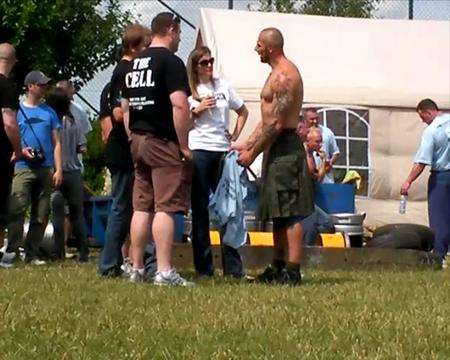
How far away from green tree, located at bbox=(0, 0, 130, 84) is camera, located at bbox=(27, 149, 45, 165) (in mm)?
9183

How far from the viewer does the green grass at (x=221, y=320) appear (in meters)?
5.50

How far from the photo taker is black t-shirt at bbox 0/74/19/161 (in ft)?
32.9

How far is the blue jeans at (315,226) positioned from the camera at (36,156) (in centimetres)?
244

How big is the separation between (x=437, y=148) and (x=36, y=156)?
149 inches

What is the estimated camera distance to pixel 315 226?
11.8 meters

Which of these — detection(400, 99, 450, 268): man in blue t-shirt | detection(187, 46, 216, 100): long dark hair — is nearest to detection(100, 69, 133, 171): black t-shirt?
detection(187, 46, 216, 100): long dark hair

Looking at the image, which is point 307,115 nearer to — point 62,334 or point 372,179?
point 372,179

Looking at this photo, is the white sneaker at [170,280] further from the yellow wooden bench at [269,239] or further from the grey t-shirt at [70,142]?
the grey t-shirt at [70,142]

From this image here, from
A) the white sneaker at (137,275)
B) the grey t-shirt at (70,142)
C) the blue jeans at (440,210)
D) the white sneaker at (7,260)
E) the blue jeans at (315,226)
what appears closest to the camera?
the white sneaker at (137,275)

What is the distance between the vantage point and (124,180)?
916cm

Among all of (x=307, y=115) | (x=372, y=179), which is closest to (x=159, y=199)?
(x=307, y=115)

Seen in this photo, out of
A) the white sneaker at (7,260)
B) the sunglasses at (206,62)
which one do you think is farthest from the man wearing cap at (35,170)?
the sunglasses at (206,62)

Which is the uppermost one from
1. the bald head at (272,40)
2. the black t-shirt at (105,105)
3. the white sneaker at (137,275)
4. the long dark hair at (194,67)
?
the bald head at (272,40)

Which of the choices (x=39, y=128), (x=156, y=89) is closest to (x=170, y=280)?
(x=156, y=89)
